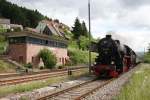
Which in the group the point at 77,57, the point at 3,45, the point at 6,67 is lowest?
the point at 6,67

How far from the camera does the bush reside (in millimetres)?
50688

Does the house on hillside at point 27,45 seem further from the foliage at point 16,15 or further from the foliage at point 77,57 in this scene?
the foliage at point 16,15

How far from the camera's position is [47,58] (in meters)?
50.9

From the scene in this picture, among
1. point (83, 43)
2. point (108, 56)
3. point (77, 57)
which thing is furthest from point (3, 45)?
point (83, 43)

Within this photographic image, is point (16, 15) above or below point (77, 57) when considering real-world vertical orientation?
above

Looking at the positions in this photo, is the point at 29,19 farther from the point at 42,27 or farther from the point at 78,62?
the point at 78,62

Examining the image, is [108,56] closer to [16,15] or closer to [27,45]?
[27,45]

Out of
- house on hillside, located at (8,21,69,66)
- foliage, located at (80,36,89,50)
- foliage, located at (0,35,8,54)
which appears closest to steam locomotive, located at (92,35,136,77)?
house on hillside, located at (8,21,69,66)

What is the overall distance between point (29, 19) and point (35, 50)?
323 feet

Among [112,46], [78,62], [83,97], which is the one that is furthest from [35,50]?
[83,97]

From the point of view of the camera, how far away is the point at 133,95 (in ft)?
44.5

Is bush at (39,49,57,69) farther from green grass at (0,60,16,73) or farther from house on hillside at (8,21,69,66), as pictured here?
green grass at (0,60,16,73)

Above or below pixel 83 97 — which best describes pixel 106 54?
above

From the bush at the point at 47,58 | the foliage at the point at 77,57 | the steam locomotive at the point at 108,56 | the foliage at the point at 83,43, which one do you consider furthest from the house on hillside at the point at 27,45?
the foliage at the point at 83,43
